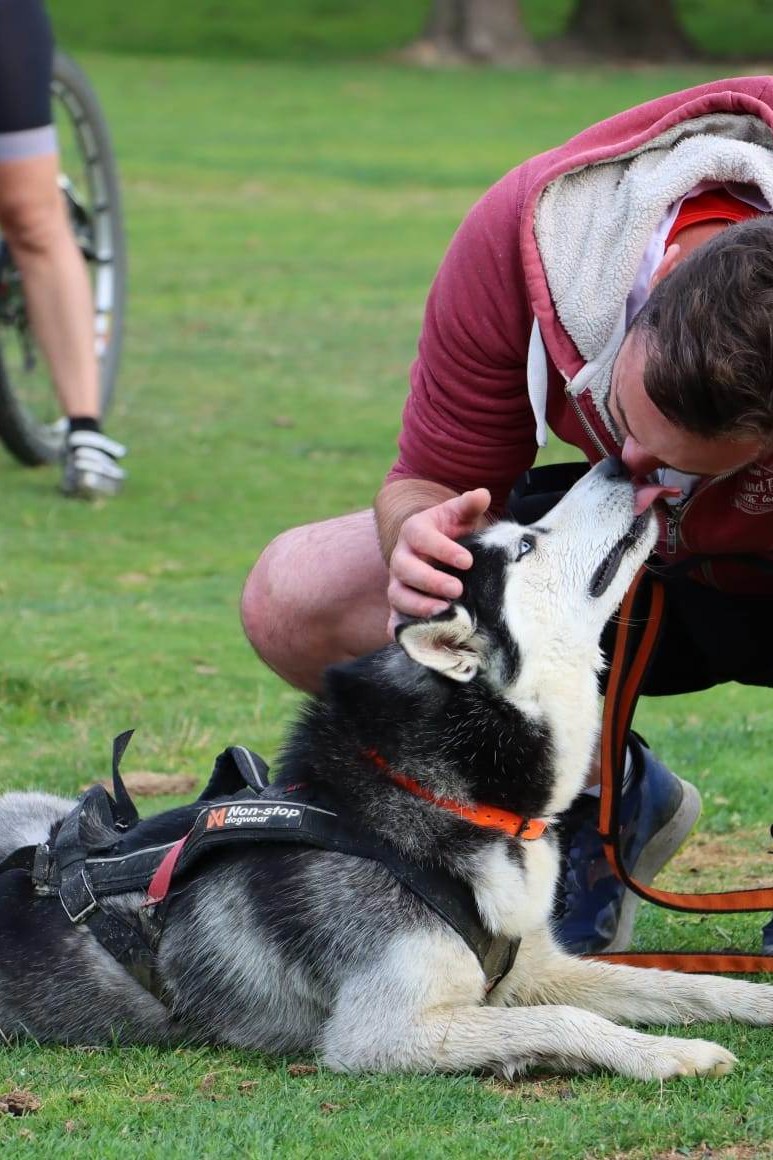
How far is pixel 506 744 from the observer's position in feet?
12.0

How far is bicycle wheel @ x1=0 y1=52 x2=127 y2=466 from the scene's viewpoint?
9109 millimetres

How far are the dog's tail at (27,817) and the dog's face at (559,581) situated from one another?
3.90 ft

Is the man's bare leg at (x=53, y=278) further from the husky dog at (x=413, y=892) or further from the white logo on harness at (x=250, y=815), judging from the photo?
the white logo on harness at (x=250, y=815)

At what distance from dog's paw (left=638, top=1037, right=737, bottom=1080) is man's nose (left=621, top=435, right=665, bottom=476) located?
120 cm

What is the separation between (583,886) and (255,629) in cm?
110

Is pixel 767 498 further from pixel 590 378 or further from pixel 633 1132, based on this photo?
pixel 633 1132

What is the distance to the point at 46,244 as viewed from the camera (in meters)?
7.92

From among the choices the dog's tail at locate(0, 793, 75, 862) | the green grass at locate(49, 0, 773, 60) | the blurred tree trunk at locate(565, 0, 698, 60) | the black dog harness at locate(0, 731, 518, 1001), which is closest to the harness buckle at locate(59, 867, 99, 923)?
the black dog harness at locate(0, 731, 518, 1001)

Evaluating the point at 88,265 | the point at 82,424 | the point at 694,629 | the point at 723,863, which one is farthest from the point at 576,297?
the point at 88,265

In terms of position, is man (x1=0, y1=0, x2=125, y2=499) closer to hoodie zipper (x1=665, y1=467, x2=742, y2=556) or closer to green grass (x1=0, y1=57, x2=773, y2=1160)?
green grass (x1=0, y1=57, x2=773, y2=1160)

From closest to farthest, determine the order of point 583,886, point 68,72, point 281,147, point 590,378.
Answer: point 590,378, point 583,886, point 68,72, point 281,147

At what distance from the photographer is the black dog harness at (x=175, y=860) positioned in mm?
3543

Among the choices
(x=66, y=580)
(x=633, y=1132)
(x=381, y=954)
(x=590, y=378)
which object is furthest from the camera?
(x=66, y=580)

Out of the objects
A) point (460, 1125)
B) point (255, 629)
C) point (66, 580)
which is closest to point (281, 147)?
point (66, 580)
